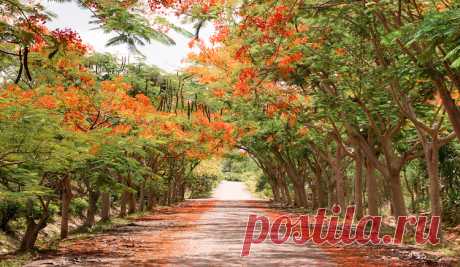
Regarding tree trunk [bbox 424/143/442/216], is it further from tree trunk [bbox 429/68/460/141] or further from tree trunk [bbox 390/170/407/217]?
tree trunk [bbox 429/68/460/141]

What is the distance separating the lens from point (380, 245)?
50.4 ft

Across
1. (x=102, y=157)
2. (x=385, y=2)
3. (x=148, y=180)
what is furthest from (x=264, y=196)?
(x=385, y=2)

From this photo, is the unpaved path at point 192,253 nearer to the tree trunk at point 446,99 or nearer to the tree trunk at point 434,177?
the tree trunk at point 434,177

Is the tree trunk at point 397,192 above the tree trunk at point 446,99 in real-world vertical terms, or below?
below

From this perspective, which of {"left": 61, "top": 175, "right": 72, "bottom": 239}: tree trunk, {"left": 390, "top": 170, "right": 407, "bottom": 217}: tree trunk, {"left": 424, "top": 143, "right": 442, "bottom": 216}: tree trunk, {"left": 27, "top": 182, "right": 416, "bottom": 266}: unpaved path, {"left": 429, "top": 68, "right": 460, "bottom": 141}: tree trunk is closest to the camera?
{"left": 429, "top": 68, "right": 460, "bottom": 141}: tree trunk

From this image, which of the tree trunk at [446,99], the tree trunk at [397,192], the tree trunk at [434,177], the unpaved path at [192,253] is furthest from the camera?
the tree trunk at [397,192]

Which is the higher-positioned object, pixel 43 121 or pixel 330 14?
pixel 330 14

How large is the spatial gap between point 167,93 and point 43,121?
1467cm

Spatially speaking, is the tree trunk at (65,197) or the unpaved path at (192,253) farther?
the tree trunk at (65,197)

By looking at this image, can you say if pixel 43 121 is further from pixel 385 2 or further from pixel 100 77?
pixel 100 77

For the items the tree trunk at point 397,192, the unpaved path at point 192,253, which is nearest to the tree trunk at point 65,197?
the unpaved path at point 192,253

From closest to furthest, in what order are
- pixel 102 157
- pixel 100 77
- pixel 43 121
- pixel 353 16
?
pixel 43 121 → pixel 353 16 → pixel 102 157 → pixel 100 77

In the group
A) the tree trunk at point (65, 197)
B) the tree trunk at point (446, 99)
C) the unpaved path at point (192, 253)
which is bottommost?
the unpaved path at point (192, 253)

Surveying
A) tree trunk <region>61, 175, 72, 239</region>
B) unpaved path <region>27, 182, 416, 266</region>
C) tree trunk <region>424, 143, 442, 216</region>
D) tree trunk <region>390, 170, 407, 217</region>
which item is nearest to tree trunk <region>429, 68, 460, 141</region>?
unpaved path <region>27, 182, 416, 266</region>
